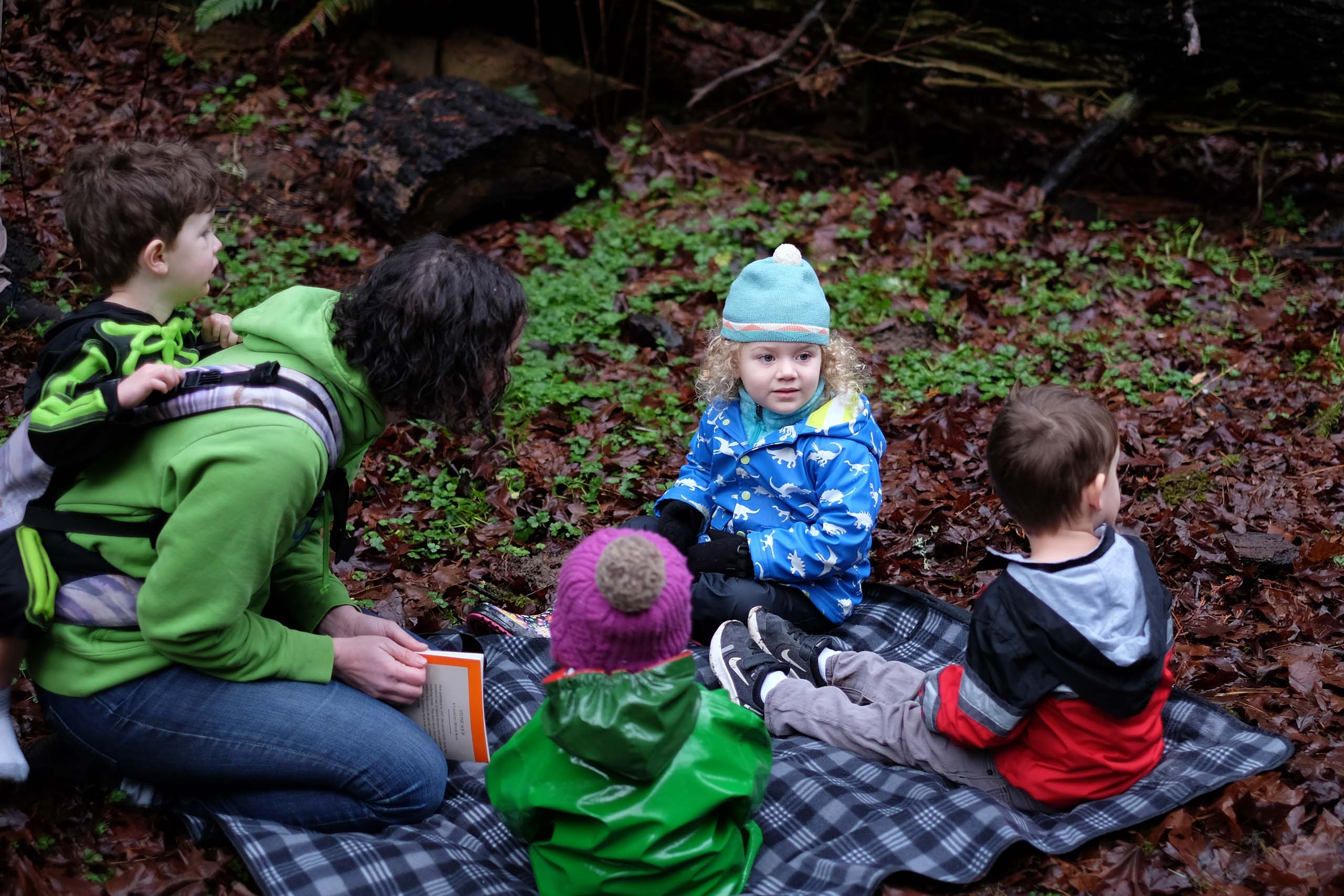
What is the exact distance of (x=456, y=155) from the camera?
6.82 m

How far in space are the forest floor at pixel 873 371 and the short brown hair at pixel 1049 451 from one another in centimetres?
92

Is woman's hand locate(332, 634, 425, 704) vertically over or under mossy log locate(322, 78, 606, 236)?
under

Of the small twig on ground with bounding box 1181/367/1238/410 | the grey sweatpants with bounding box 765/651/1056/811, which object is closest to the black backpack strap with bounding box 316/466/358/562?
the grey sweatpants with bounding box 765/651/1056/811

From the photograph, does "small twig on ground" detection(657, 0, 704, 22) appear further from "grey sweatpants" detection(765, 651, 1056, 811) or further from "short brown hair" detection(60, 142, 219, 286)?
"grey sweatpants" detection(765, 651, 1056, 811)

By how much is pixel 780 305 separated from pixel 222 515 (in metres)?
1.97

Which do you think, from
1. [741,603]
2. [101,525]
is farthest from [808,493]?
[101,525]

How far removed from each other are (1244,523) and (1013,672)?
2.12 meters

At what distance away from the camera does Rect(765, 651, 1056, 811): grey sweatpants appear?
10.1 feet

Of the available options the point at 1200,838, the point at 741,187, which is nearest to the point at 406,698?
the point at 1200,838

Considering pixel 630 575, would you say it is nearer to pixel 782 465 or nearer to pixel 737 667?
pixel 737 667

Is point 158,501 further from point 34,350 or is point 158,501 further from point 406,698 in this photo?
point 34,350

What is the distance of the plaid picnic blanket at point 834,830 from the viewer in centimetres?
269

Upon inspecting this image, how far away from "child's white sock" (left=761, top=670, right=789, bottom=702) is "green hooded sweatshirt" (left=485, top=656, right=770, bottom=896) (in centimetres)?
76

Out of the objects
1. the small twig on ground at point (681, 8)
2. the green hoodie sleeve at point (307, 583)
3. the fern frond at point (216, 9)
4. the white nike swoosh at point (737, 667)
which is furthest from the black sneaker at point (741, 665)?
the small twig on ground at point (681, 8)
